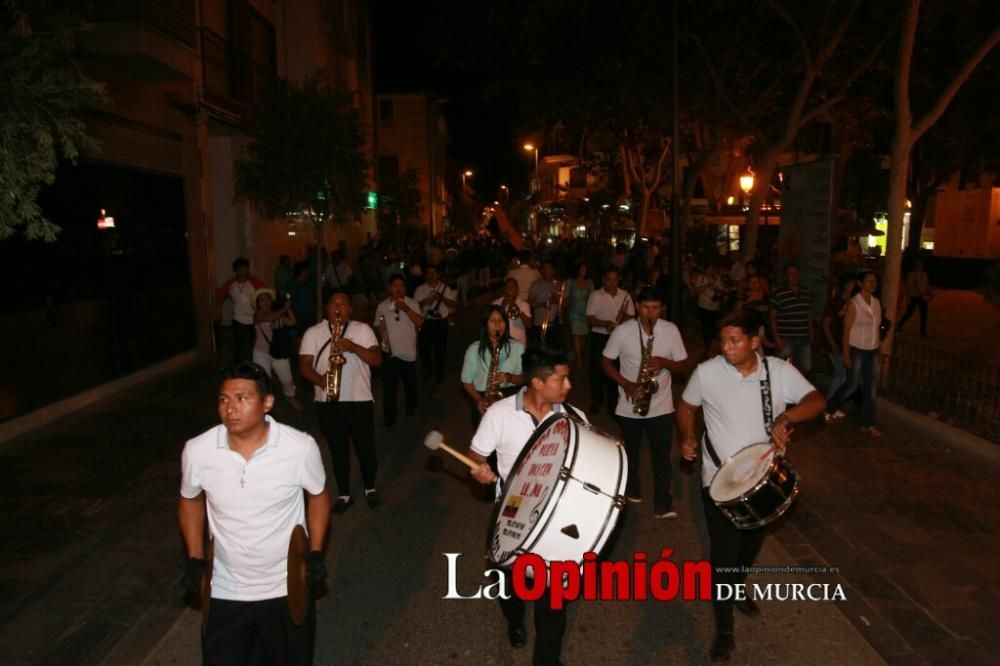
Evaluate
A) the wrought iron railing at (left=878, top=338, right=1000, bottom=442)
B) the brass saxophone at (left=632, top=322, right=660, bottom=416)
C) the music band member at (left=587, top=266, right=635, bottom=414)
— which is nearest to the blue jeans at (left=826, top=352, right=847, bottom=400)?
the wrought iron railing at (left=878, top=338, right=1000, bottom=442)

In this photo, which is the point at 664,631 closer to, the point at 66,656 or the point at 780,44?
the point at 66,656

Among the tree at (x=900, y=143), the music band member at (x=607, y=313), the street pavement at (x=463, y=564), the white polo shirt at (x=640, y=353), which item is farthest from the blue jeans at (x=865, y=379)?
the white polo shirt at (x=640, y=353)

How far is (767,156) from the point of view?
16.9 metres

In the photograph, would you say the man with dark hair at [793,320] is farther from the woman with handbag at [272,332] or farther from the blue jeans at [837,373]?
the woman with handbag at [272,332]

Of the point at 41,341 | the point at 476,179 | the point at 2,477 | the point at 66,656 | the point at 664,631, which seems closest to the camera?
the point at 66,656

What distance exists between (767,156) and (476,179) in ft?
287

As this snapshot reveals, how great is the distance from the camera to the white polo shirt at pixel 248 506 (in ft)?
11.3

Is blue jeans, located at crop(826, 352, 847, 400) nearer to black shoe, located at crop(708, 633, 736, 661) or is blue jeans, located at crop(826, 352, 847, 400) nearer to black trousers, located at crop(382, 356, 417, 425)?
black trousers, located at crop(382, 356, 417, 425)

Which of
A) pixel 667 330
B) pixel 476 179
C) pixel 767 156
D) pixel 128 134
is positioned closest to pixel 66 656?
pixel 667 330

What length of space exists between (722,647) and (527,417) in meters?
1.71

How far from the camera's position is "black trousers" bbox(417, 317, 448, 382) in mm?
12836

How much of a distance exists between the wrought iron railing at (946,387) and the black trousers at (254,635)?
773cm

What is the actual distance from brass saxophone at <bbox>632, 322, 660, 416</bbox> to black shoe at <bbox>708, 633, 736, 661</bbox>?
2146 mm

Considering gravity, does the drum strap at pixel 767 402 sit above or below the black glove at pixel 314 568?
above
